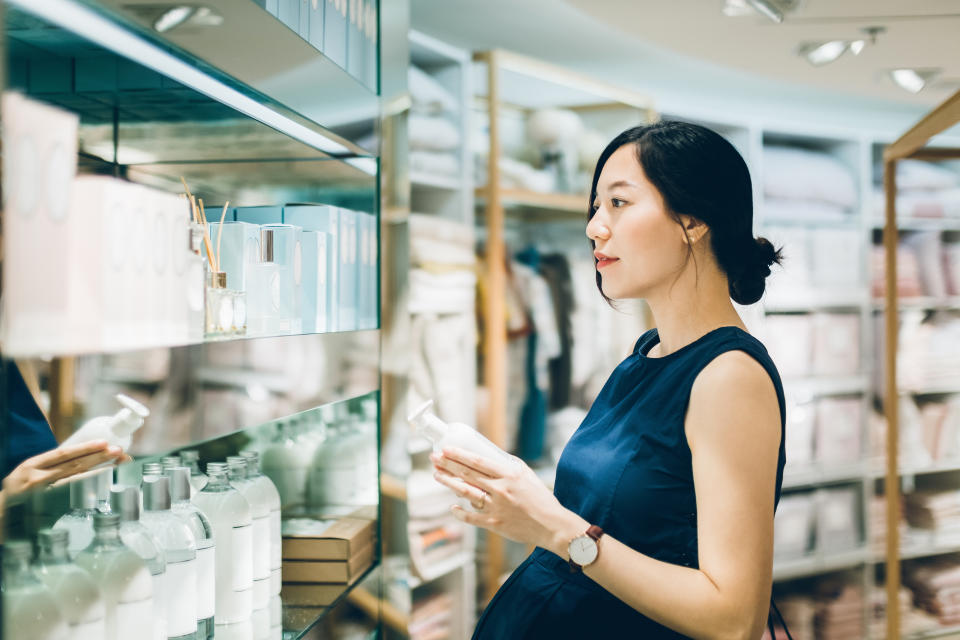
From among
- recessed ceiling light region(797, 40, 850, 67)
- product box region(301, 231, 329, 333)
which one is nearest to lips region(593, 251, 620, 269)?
product box region(301, 231, 329, 333)

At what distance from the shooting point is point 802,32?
97.2 inches

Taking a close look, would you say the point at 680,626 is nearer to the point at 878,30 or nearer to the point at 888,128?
the point at 878,30

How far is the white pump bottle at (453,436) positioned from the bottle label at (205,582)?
1.19ft

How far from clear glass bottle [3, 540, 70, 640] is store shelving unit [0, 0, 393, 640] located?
1.0 inches

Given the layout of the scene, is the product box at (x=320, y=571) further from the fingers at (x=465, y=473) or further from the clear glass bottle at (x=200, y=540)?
the fingers at (x=465, y=473)

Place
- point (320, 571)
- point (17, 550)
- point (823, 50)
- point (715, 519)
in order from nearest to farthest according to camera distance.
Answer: point (17, 550) < point (715, 519) < point (320, 571) < point (823, 50)

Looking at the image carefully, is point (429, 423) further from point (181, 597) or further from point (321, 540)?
point (321, 540)

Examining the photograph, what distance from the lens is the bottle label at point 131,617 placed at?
3.15ft

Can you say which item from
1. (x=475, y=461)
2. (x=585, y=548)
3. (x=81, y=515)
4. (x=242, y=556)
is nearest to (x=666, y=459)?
(x=585, y=548)

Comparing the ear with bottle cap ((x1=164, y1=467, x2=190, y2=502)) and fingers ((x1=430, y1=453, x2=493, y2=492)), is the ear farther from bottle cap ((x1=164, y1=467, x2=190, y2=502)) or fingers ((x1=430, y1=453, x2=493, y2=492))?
bottle cap ((x1=164, y1=467, x2=190, y2=502))

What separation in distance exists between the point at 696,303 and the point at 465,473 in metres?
0.47

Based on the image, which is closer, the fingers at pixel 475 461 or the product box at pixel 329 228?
the fingers at pixel 475 461

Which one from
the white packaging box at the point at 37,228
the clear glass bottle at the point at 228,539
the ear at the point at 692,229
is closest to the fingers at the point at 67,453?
the white packaging box at the point at 37,228

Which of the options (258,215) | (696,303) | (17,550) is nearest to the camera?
(17,550)
